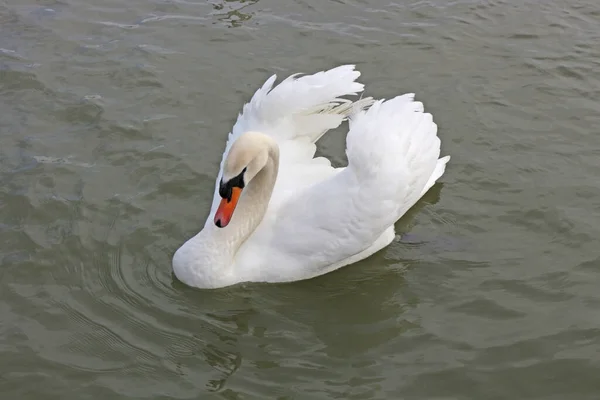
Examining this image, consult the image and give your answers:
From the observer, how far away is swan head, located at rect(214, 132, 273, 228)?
543cm

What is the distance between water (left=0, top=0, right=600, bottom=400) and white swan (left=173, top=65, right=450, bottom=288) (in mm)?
243

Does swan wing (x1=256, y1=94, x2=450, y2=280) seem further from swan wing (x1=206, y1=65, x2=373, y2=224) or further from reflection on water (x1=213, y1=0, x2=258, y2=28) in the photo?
reflection on water (x1=213, y1=0, x2=258, y2=28)

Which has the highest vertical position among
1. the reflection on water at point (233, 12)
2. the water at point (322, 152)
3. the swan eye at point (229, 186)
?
the reflection on water at point (233, 12)

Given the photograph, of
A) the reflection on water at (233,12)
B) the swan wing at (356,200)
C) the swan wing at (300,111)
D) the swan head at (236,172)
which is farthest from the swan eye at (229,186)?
the reflection on water at (233,12)

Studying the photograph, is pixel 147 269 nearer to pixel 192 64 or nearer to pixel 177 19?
pixel 192 64

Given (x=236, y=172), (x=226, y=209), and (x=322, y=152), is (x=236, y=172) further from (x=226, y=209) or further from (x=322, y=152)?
(x=322, y=152)

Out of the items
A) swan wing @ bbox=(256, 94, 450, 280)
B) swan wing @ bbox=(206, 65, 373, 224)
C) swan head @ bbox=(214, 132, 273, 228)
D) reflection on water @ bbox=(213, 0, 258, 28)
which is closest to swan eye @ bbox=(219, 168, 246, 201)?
swan head @ bbox=(214, 132, 273, 228)

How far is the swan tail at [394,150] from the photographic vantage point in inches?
222

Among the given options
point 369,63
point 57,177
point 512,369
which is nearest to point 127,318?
point 57,177

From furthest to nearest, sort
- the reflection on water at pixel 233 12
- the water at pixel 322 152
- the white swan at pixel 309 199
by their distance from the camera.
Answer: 1. the reflection on water at pixel 233 12
2. the white swan at pixel 309 199
3. the water at pixel 322 152

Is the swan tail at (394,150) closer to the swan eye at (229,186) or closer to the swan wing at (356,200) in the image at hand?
the swan wing at (356,200)

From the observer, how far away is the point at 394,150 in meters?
5.77

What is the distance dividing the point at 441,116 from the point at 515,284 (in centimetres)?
266

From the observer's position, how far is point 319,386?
512cm
